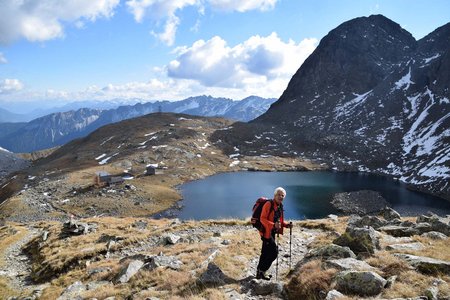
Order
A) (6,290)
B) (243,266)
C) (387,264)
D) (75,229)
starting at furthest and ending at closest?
(75,229) < (6,290) < (243,266) < (387,264)

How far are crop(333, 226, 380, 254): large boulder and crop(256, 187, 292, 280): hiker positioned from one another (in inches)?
147

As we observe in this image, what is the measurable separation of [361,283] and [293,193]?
9766 cm

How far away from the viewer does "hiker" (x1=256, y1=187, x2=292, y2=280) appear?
13961 mm

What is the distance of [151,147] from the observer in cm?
15138

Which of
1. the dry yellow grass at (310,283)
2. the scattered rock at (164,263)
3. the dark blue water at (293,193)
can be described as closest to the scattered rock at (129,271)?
the scattered rock at (164,263)

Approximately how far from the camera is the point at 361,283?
10.8 m

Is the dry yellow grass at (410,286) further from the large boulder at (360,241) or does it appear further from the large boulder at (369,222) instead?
the large boulder at (369,222)

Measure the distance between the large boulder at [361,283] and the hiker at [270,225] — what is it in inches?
136

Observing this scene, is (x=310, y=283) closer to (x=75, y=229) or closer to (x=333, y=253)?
(x=333, y=253)

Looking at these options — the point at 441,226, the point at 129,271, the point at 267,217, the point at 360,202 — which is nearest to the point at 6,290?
the point at 129,271

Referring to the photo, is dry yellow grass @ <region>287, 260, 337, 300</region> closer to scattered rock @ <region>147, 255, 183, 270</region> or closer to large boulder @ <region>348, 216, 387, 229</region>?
scattered rock @ <region>147, 255, 183, 270</region>

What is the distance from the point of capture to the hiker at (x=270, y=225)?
45.8 ft

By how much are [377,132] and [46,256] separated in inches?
7545

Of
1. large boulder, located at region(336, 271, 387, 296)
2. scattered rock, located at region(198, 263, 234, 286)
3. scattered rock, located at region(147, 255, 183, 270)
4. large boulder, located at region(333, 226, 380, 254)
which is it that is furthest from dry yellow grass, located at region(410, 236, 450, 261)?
scattered rock, located at region(147, 255, 183, 270)
